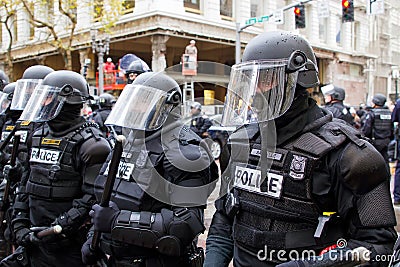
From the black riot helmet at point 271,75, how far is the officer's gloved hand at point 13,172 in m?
2.53

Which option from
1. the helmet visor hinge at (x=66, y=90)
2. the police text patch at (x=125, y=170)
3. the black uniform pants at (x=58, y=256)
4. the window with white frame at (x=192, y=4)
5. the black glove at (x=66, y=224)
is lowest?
the black uniform pants at (x=58, y=256)

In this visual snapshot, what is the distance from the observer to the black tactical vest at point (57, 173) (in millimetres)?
3430

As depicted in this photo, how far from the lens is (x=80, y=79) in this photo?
3844 mm

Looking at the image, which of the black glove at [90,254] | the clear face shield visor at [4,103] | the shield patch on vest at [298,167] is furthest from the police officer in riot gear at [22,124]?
the shield patch on vest at [298,167]

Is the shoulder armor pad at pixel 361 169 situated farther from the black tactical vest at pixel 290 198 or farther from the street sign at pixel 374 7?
the street sign at pixel 374 7

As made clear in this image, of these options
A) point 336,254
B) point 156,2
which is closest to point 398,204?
point 336,254

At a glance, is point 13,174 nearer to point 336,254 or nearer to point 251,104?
point 251,104

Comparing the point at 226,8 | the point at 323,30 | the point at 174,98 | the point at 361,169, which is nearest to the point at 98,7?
the point at 226,8

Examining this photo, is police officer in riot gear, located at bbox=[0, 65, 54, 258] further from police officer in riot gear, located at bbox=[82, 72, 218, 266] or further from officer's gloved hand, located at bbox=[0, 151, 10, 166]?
police officer in riot gear, located at bbox=[82, 72, 218, 266]

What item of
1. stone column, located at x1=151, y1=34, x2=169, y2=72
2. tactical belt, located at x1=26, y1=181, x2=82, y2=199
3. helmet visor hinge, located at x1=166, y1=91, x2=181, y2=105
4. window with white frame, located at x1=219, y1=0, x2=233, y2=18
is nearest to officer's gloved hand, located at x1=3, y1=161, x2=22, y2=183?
tactical belt, located at x1=26, y1=181, x2=82, y2=199

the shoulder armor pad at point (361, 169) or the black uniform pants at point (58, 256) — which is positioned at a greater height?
the shoulder armor pad at point (361, 169)

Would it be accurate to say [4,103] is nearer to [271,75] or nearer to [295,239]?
[271,75]

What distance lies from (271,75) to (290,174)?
47 cm

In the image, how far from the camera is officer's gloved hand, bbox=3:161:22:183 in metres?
4.02
